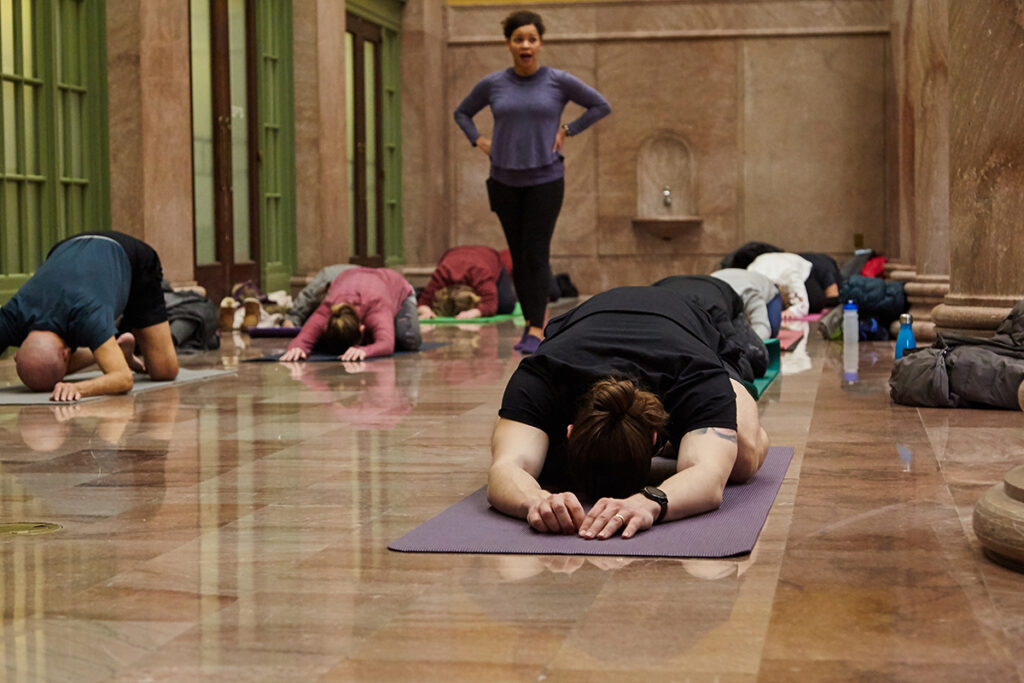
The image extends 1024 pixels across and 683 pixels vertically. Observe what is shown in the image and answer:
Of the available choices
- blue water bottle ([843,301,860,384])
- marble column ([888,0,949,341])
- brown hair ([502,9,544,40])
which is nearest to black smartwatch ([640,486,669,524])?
blue water bottle ([843,301,860,384])

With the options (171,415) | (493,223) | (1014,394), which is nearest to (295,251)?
(493,223)

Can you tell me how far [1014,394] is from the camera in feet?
19.3

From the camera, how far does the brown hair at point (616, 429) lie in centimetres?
358

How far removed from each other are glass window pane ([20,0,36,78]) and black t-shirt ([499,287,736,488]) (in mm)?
6579

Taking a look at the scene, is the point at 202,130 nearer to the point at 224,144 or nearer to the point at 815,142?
the point at 224,144

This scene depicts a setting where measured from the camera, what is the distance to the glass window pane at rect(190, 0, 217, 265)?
11945 millimetres

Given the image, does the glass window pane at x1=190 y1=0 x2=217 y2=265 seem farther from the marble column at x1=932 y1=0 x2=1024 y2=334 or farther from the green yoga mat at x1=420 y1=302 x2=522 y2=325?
the marble column at x1=932 y1=0 x2=1024 y2=334

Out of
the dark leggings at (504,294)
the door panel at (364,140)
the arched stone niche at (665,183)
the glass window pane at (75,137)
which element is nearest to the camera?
the glass window pane at (75,137)

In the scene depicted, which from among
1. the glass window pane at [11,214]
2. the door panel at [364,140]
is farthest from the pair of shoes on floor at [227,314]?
the door panel at [364,140]

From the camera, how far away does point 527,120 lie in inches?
348

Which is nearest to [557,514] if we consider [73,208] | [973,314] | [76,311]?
[76,311]

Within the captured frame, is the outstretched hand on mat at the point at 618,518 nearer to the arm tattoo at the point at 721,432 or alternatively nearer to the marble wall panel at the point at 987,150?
the arm tattoo at the point at 721,432

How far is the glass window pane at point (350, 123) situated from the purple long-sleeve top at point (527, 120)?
20.8 ft

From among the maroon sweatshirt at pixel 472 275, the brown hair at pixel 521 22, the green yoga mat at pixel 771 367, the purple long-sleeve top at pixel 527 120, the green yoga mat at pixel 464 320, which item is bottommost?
the green yoga mat at pixel 771 367
